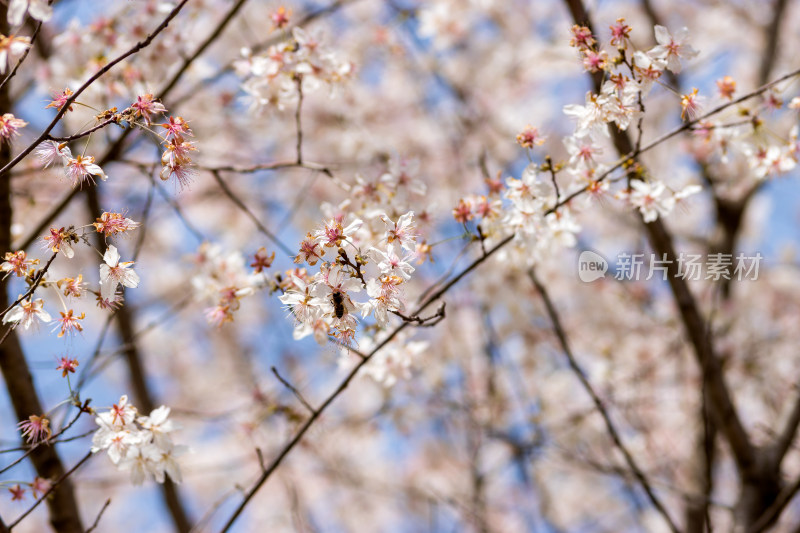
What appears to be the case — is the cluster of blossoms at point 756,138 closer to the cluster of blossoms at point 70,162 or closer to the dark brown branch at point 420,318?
the dark brown branch at point 420,318

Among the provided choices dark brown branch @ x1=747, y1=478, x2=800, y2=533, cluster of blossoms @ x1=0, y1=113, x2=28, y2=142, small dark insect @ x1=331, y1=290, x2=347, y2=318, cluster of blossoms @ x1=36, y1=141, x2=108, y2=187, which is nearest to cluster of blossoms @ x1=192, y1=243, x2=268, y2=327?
small dark insect @ x1=331, y1=290, x2=347, y2=318

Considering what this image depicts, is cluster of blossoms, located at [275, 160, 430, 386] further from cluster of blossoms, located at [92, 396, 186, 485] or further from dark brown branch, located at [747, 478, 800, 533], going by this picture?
dark brown branch, located at [747, 478, 800, 533]

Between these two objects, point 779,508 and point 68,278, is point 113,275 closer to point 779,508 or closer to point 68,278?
point 68,278

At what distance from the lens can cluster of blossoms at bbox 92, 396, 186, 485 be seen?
181cm

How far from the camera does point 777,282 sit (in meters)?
7.57

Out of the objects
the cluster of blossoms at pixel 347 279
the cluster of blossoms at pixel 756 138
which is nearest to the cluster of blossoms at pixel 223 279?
the cluster of blossoms at pixel 347 279

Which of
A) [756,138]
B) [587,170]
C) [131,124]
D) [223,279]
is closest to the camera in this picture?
[131,124]

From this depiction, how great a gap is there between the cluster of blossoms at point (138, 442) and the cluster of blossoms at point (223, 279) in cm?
41

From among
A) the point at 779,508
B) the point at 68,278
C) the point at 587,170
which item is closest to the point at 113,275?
the point at 68,278

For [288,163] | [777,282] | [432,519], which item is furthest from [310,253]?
[777,282]

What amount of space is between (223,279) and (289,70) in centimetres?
82

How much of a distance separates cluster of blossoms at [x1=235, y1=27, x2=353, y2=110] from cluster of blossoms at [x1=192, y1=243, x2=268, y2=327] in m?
0.60

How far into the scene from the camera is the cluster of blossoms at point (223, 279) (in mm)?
2225

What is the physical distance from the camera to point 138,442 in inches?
72.1
